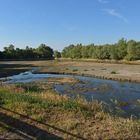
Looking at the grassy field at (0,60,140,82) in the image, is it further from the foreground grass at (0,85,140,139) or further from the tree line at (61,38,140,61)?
the foreground grass at (0,85,140,139)

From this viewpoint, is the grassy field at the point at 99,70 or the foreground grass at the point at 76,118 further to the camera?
the grassy field at the point at 99,70

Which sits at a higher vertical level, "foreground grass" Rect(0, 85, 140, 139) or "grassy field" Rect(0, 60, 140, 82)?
"foreground grass" Rect(0, 85, 140, 139)

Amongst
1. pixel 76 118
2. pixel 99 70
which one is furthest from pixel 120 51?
pixel 76 118

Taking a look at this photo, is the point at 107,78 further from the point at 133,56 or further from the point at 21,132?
the point at 133,56

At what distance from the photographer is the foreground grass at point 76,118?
13.9 meters

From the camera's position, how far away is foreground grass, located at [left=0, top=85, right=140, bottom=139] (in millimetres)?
13886

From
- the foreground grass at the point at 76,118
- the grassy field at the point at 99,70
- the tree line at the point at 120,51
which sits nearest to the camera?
the foreground grass at the point at 76,118

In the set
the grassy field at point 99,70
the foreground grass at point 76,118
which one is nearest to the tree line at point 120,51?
the grassy field at point 99,70

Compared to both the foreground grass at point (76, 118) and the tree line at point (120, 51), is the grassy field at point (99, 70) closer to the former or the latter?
the tree line at point (120, 51)

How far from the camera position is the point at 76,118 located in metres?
16.2

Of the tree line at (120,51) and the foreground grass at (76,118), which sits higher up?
the foreground grass at (76,118)

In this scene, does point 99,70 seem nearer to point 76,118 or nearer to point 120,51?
point 76,118

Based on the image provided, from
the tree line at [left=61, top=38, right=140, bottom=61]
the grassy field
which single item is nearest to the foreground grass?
the grassy field

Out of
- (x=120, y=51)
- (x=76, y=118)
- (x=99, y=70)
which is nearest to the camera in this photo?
(x=76, y=118)
